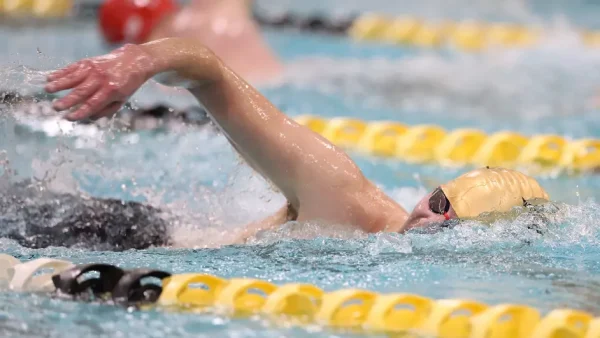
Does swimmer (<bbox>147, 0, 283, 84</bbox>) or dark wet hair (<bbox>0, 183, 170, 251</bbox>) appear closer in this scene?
dark wet hair (<bbox>0, 183, 170, 251</bbox>)

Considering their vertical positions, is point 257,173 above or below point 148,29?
below

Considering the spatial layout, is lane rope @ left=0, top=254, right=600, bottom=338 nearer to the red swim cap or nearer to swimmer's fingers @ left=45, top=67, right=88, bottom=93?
swimmer's fingers @ left=45, top=67, right=88, bottom=93

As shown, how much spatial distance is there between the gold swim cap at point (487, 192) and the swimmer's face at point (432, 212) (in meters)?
0.02

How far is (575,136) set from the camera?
5.25 m

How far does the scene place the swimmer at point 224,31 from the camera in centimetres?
580

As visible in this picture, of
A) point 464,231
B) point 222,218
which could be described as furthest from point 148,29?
point 464,231

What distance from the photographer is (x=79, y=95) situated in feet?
7.81

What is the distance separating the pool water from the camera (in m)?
2.32

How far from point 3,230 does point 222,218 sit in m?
0.81

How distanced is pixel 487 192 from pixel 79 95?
117 cm

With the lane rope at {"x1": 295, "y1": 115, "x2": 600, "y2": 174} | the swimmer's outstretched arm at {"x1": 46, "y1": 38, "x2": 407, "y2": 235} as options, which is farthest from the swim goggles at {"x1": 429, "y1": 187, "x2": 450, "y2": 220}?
the lane rope at {"x1": 295, "y1": 115, "x2": 600, "y2": 174}

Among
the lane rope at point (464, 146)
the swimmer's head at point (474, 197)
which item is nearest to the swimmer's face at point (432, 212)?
the swimmer's head at point (474, 197)

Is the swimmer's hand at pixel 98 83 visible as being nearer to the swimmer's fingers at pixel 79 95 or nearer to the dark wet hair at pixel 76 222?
the swimmer's fingers at pixel 79 95

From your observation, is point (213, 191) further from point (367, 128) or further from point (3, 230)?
point (367, 128)
